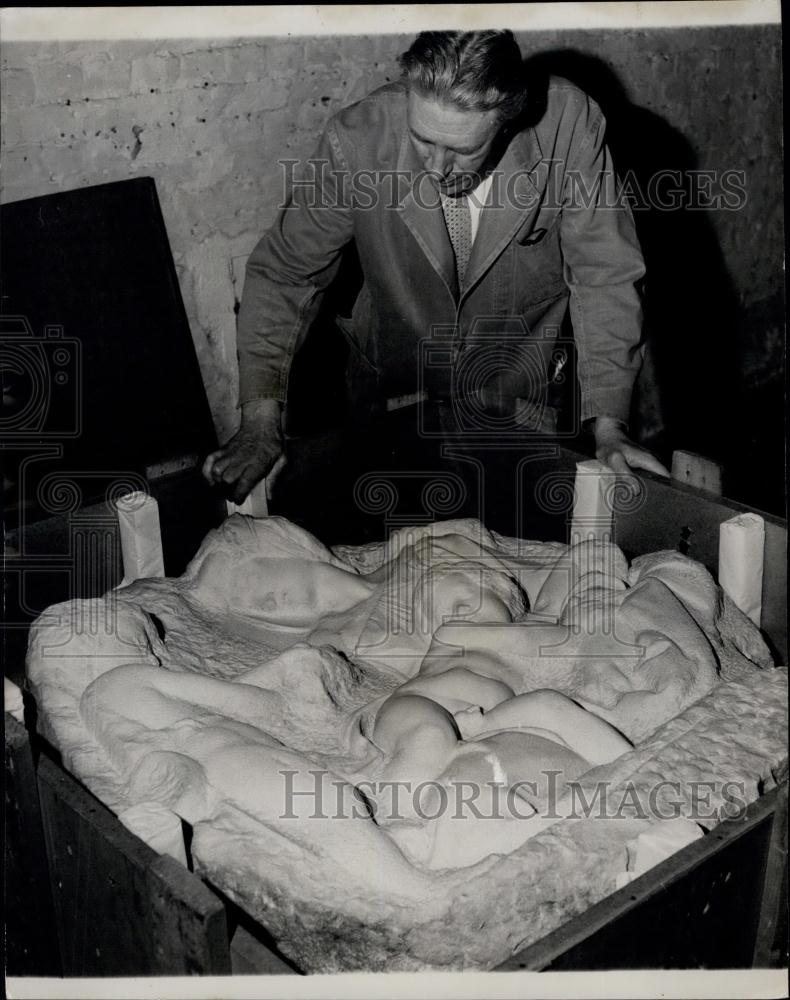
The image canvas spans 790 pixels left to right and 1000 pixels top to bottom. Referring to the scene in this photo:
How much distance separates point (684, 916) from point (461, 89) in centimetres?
150

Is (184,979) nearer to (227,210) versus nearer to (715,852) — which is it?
(715,852)

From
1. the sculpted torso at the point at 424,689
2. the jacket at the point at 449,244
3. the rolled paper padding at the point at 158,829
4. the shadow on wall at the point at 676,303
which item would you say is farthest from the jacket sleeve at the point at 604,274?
the shadow on wall at the point at 676,303

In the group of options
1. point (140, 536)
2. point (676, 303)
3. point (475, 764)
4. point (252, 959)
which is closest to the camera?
point (252, 959)

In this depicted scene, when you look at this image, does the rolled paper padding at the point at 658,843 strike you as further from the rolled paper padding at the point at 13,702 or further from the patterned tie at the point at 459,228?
the patterned tie at the point at 459,228

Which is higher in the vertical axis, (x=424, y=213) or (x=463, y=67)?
(x=463, y=67)

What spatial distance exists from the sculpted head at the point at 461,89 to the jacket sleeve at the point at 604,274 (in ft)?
1.50

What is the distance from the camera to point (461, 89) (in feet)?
7.35

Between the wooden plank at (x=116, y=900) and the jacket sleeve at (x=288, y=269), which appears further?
the jacket sleeve at (x=288, y=269)

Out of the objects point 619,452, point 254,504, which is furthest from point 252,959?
point 619,452

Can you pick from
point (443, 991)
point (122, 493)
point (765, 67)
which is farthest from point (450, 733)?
point (765, 67)

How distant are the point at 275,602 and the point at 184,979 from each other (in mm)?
871

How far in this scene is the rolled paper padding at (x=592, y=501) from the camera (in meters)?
2.66

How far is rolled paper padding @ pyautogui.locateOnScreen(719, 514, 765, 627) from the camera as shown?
2389 mm

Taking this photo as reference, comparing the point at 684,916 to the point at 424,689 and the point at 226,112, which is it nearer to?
the point at 424,689
